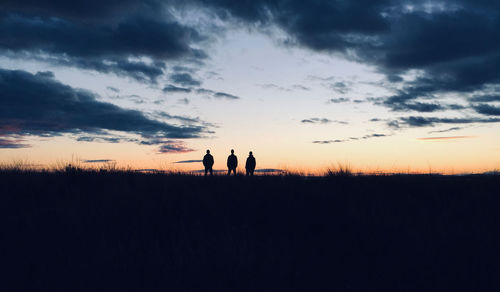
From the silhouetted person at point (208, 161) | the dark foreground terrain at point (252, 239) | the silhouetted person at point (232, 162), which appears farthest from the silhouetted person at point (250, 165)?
the dark foreground terrain at point (252, 239)

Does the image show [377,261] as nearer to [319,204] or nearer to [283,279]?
[283,279]

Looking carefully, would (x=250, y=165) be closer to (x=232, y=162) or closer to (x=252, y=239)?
(x=232, y=162)

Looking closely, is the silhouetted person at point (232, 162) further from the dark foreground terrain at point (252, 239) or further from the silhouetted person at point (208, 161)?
the dark foreground terrain at point (252, 239)

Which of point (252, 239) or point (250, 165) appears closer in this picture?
point (252, 239)

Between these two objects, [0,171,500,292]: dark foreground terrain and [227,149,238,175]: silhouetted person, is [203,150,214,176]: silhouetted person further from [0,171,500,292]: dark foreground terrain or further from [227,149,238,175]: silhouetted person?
[0,171,500,292]: dark foreground terrain

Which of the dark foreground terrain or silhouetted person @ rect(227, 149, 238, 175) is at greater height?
silhouetted person @ rect(227, 149, 238, 175)

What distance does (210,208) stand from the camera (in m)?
8.67

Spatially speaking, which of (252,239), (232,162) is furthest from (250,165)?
(252,239)

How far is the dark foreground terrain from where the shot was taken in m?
5.45

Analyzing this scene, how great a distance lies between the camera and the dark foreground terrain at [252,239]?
5445mm

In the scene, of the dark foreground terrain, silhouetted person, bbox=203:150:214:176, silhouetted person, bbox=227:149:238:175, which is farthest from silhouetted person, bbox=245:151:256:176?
the dark foreground terrain

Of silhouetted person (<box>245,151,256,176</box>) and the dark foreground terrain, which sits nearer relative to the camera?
the dark foreground terrain

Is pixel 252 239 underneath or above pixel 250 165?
underneath

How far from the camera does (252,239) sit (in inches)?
267
